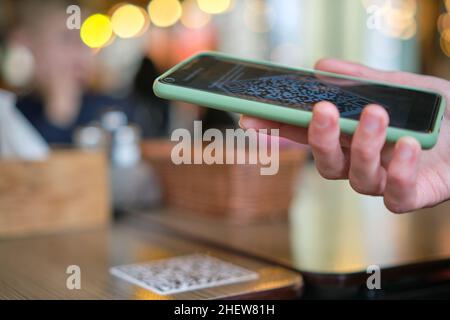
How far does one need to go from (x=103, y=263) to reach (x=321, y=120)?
43cm

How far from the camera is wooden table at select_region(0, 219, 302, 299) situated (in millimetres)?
711

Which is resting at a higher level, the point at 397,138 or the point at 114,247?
the point at 397,138

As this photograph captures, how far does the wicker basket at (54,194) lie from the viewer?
103 cm

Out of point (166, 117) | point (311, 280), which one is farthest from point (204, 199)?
point (166, 117)

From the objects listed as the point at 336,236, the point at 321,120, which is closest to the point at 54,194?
the point at 336,236

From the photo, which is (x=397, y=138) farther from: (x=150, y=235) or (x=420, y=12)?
(x=420, y=12)

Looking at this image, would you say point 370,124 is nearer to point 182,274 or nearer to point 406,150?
point 406,150

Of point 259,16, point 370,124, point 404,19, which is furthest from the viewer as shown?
point 259,16

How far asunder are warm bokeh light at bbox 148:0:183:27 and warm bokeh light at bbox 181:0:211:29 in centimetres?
7

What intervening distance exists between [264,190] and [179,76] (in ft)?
1.70

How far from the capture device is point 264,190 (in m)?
1.15

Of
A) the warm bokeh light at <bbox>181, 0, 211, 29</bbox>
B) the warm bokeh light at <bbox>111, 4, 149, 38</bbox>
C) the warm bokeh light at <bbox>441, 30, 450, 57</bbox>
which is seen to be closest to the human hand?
the warm bokeh light at <bbox>181, 0, 211, 29</bbox>

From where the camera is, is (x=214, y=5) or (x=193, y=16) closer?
(x=214, y=5)

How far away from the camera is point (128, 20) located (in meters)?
5.77
